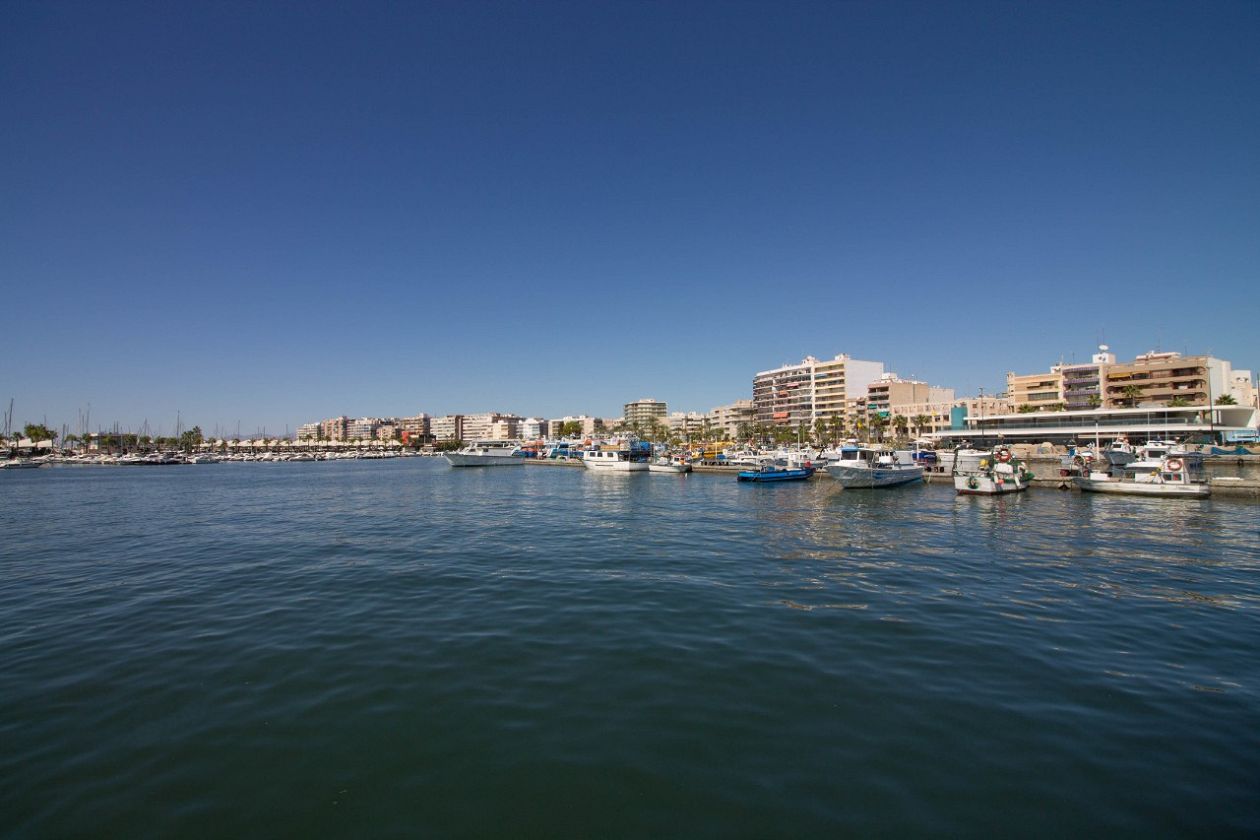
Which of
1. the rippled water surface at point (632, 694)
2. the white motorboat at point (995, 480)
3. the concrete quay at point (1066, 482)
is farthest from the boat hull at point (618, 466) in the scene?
the rippled water surface at point (632, 694)

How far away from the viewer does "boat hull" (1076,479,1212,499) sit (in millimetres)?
34906

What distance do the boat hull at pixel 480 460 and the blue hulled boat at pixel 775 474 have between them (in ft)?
193

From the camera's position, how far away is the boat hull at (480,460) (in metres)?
101

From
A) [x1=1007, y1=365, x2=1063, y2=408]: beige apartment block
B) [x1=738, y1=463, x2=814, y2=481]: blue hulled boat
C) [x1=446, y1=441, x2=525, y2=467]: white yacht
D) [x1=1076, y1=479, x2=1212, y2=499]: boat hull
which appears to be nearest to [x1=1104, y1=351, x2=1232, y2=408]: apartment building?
[x1=1007, y1=365, x2=1063, y2=408]: beige apartment block

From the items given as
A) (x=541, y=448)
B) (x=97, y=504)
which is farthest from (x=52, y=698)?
(x=541, y=448)

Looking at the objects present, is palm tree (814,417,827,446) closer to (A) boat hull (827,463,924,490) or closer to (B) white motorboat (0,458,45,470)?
(A) boat hull (827,463,924,490)

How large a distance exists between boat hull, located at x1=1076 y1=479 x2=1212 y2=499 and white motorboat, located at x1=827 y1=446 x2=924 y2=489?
12357mm

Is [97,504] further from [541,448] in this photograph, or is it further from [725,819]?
[541,448]

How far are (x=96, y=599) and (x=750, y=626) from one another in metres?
15.7

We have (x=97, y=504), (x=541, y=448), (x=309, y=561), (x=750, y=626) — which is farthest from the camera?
(x=541, y=448)

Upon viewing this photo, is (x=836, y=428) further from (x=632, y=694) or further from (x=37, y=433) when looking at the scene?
(x=37, y=433)

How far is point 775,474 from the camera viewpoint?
56.1 meters

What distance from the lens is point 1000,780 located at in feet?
19.4

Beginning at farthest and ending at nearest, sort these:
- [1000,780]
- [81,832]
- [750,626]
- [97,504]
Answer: [97,504] < [750,626] < [1000,780] < [81,832]
